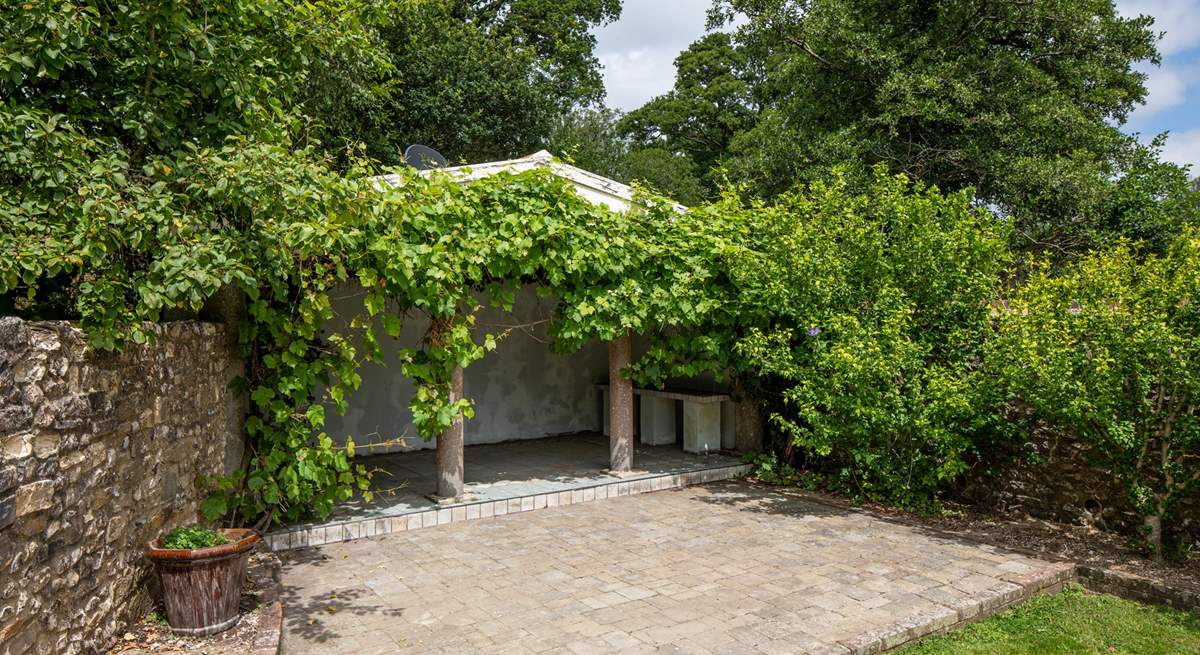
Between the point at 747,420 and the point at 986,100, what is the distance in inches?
299

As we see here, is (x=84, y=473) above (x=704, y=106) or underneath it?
underneath

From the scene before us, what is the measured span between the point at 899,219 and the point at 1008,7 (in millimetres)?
8282

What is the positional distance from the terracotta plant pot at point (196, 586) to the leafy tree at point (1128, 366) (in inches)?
230

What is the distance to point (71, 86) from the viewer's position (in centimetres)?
500

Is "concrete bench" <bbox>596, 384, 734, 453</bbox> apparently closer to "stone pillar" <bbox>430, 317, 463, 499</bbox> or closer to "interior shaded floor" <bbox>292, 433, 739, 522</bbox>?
"interior shaded floor" <bbox>292, 433, 739, 522</bbox>

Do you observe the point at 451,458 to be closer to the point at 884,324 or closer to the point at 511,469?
the point at 511,469

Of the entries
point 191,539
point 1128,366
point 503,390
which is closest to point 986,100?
point 1128,366

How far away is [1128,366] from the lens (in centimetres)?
557

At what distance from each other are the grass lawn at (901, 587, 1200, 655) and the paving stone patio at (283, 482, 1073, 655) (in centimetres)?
12

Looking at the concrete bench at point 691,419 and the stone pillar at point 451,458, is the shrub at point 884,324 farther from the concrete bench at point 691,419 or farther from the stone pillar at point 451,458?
the stone pillar at point 451,458

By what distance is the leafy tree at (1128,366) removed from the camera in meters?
5.41

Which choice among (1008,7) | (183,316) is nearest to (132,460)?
(183,316)

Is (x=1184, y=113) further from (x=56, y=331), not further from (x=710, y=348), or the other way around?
(x=56, y=331)

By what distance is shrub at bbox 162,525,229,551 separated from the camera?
13.9 feet
